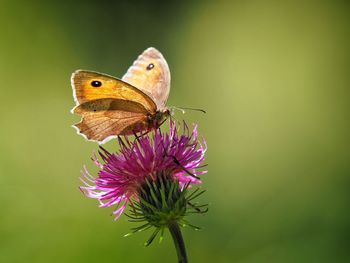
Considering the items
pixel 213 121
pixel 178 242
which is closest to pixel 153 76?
pixel 178 242

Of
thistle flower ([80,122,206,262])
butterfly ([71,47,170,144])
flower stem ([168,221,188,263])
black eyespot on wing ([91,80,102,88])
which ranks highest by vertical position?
black eyespot on wing ([91,80,102,88])

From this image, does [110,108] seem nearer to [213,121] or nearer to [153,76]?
[153,76]

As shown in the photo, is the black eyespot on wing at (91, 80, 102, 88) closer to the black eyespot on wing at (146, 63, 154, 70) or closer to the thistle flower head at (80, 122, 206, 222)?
the thistle flower head at (80, 122, 206, 222)

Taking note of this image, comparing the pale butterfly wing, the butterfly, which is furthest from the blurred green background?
the butterfly

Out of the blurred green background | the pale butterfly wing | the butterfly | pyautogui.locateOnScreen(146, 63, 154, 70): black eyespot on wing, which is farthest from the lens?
the blurred green background

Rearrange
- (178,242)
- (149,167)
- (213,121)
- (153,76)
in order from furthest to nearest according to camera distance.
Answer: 1. (213,121)
2. (153,76)
3. (149,167)
4. (178,242)
